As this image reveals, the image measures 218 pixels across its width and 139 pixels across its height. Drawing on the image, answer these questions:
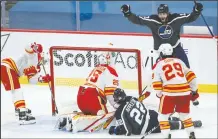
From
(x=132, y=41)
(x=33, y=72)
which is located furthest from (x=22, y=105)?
(x=132, y=41)

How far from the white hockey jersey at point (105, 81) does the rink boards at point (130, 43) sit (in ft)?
3.25

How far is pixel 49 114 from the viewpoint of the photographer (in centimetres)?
549

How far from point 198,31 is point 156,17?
5.45 ft

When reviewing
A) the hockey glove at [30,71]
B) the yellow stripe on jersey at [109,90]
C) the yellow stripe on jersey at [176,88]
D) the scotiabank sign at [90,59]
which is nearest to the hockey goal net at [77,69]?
the scotiabank sign at [90,59]

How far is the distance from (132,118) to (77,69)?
66.0 inches

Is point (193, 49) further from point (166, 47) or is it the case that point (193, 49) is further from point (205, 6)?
point (166, 47)

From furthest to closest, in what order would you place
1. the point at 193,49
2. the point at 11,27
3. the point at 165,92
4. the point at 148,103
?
the point at 11,27, the point at 193,49, the point at 148,103, the point at 165,92

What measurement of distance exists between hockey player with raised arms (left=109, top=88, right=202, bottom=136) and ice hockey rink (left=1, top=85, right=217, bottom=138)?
0.05 m

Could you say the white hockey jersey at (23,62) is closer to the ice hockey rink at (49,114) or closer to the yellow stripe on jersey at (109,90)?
the ice hockey rink at (49,114)

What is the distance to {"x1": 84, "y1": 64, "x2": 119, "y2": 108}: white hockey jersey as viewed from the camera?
4867mm

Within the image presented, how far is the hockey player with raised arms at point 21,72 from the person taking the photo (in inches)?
201

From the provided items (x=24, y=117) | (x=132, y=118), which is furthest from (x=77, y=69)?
(x=132, y=118)

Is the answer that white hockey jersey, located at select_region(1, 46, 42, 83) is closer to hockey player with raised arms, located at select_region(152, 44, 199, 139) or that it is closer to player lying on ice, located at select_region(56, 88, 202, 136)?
player lying on ice, located at select_region(56, 88, 202, 136)

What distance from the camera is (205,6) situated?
6.82 m
